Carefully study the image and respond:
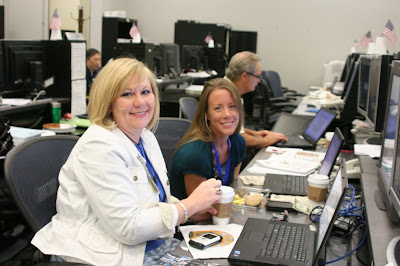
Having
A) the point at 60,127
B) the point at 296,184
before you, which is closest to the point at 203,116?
the point at 296,184

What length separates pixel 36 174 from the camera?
1.49 m

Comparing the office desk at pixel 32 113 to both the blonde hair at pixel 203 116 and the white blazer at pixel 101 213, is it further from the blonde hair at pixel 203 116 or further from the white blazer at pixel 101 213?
the white blazer at pixel 101 213

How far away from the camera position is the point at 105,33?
26.6ft

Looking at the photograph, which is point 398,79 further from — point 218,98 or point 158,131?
point 158,131

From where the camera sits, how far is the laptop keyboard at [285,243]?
1.35 m

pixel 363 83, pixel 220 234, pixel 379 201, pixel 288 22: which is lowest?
pixel 220 234

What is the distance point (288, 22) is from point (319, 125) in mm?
5504

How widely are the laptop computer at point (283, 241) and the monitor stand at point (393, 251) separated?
16 centimetres

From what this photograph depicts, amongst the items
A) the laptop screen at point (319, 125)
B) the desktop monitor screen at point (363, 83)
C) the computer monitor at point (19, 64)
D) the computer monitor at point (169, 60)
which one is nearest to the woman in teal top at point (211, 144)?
the laptop screen at point (319, 125)

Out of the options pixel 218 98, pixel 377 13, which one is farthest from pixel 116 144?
pixel 377 13

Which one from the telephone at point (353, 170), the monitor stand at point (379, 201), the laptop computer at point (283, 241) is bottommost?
the laptop computer at point (283, 241)

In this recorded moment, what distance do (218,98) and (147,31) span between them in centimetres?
724

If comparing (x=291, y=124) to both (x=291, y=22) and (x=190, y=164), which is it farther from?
(x=291, y=22)

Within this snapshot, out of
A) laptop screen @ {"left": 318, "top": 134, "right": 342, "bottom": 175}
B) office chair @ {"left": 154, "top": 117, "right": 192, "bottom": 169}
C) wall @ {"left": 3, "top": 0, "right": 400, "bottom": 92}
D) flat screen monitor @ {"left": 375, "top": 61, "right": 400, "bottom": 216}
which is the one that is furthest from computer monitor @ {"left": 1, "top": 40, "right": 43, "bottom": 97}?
wall @ {"left": 3, "top": 0, "right": 400, "bottom": 92}
